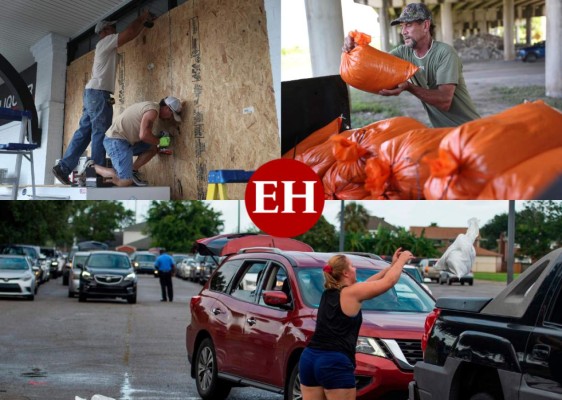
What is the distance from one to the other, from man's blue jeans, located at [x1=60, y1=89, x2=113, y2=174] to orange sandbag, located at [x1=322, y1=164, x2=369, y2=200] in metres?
2.38

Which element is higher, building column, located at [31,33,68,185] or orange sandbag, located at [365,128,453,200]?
building column, located at [31,33,68,185]

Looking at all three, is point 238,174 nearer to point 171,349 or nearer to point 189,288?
point 171,349

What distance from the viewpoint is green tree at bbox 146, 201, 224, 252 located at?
374 inches

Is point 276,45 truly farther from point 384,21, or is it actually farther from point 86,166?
point 86,166

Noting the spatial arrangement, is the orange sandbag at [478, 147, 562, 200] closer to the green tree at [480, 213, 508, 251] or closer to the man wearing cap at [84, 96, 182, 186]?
the green tree at [480, 213, 508, 251]

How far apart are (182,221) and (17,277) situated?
12.0 metres

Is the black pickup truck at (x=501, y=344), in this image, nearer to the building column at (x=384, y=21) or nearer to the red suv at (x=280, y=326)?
the red suv at (x=280, y=326)

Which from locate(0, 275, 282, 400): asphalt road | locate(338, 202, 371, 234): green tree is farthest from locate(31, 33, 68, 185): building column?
locate(338, 202, 371, 234): green tree

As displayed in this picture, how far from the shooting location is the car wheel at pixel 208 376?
8.83 m

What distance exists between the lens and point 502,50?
21.9 feet

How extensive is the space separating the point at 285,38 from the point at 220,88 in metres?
0.95

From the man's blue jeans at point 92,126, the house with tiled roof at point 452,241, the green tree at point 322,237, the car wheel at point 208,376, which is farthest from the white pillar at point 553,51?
the man's blue jeans at point 92,126

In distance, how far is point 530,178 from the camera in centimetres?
638

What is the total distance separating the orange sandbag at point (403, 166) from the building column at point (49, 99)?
322cm
